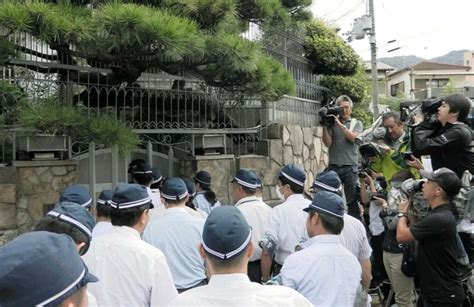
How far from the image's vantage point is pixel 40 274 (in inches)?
51.9

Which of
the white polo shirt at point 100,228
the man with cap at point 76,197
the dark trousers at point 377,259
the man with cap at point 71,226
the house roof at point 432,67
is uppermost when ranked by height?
the house roof at point 432,67

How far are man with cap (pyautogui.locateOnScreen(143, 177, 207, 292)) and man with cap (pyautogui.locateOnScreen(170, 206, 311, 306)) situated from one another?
56.6 inches

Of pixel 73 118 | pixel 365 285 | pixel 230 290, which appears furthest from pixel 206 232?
pixel 73 118

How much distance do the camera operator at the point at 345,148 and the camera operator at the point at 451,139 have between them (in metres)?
1.76

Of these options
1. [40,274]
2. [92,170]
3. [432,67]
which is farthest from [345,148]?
[432,67]

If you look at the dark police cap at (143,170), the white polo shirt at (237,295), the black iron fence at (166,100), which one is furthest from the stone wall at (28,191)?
the white polo shirt at (237,295)

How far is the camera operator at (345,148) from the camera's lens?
6266 mm

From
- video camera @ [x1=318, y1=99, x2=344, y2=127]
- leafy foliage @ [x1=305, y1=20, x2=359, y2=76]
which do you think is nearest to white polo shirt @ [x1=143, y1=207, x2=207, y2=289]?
video camera @ [x1=318, y1=99, x2=344, y2=127]

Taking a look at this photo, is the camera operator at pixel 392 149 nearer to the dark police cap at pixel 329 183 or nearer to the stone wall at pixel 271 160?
the dark police cap at pixel 329 183

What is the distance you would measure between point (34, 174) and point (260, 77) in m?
2.66

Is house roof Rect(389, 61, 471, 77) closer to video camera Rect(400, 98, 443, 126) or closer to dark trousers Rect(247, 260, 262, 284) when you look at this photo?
video camera Rect(400, 98, 443, 126)

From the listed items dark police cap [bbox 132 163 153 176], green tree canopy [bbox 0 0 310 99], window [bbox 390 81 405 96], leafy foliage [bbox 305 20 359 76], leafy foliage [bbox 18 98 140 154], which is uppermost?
window [bbox 390 81 405 96]

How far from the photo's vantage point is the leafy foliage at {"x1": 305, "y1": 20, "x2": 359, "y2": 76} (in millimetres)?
9547

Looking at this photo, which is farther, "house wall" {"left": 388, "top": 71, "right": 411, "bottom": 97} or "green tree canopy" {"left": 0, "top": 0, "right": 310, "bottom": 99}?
"house wall" {"left": 388, "top": 71, "right": 411, "bottom": 97}
